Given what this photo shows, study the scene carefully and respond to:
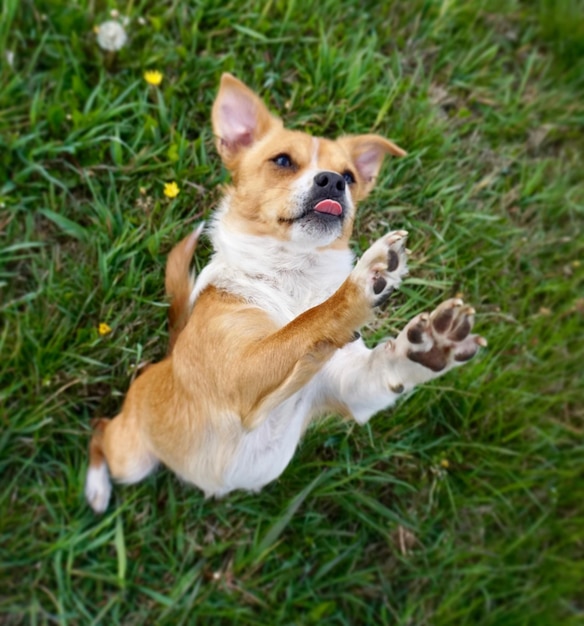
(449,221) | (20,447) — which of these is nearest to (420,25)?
(449,221)

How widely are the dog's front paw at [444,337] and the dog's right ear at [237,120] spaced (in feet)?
4.72

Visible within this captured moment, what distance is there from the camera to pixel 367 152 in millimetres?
3162

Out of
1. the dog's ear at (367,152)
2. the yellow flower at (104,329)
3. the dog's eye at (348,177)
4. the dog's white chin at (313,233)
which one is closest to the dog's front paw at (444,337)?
the dog's white chin at (313,233)

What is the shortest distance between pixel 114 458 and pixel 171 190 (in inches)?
61.0

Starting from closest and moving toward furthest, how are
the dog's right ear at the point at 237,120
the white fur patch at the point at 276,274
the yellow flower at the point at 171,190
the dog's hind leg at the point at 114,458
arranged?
the white fur patch at the point at 276,274
the dog's right ear at the point at 237,120
the dog's hind leg at the point at 114,458
the yellow flower at the point at 171,190

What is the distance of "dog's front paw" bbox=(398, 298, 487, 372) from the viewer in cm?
217

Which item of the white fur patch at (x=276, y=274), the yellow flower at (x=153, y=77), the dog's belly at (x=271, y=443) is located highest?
the yellow flower at (x=153, y=77)

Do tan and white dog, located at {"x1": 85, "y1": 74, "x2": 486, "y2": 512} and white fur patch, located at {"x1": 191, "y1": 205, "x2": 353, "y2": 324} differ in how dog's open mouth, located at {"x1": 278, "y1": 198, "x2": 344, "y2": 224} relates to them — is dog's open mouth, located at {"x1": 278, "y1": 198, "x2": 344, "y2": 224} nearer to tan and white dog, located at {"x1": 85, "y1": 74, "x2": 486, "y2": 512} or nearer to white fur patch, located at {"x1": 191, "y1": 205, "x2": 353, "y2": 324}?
tan and white dog, located at {"x1": 85, "y1": 74, "x2": 486, "y2": 512}

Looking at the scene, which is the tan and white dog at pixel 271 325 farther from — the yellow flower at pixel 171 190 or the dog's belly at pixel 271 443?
the yellow flower at pixel 171 190

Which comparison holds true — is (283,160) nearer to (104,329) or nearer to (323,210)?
(323,210)

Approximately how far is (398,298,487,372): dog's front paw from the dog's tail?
126 cm

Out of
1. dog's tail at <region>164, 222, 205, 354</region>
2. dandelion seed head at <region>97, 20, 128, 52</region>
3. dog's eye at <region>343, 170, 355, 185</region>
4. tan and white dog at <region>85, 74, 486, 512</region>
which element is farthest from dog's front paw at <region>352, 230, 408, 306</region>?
dandelion seed head at <region>97, 20, 128, 52</region>

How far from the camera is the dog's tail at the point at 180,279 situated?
10.00 feet

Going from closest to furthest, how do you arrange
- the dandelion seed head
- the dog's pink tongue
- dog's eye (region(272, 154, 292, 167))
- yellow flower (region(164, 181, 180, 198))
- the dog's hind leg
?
the dog's pink tongue
dog's eye (region(272, 154, 292, 167))
the dog's hind leg
yellow flower (region(164, 181, 180, 198))
the dandelion seed head
